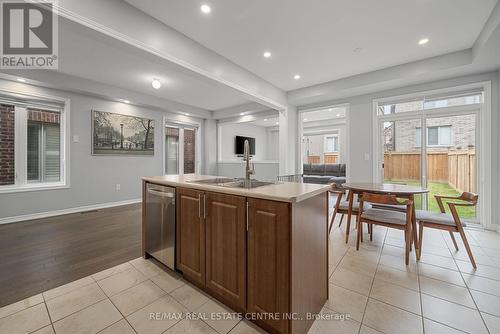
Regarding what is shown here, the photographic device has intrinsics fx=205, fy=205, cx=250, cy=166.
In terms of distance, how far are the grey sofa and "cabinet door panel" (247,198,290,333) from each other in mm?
6118

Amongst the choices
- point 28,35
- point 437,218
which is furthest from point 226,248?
point 28,35

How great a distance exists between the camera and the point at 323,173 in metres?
7.80

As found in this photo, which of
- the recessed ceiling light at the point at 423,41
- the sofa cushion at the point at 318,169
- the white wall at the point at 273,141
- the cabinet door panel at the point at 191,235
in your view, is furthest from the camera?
the white wall at the point at 273,141

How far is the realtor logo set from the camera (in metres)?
2.13

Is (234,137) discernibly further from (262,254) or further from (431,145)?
(262,254)

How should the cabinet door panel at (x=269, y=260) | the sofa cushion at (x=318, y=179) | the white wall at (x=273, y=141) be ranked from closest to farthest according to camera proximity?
the cabinet door panel at (x=269, y=260), the sofa cushion at (x=318, y=179), the white wall at (x=273, y=141)

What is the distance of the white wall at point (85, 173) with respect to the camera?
11.9ft

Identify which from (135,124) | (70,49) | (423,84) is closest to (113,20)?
(70,49)

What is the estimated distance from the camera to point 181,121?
6262 millimetres

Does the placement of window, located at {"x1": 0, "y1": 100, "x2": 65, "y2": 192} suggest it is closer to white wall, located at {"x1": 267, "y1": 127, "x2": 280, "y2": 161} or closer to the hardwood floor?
the hardwood floor

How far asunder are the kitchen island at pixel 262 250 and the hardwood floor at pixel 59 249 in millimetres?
1266

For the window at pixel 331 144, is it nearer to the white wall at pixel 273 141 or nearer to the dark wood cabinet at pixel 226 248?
the white wall at pixel 273 141

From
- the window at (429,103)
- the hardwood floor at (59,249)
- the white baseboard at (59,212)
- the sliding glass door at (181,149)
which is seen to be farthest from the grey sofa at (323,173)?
the hardwood floor at (59,249)

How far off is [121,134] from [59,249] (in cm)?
306
